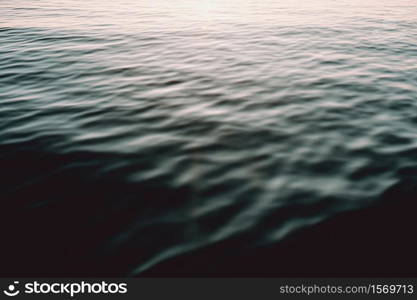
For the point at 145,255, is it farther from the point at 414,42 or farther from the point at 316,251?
the point at 414,42

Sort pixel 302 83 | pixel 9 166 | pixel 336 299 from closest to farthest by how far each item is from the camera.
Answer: pixel 336 299, pixel 9 166, pixel 302 83

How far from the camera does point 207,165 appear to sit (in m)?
4.75

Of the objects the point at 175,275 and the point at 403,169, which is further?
the point at 403,169

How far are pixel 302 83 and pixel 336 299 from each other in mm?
6285

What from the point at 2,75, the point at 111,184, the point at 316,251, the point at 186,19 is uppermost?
the point at 186,19

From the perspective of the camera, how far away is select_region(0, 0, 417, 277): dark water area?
129 inches

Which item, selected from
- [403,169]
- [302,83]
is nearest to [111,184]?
[403,169]

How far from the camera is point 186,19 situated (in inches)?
752

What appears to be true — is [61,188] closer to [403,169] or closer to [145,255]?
[145,255]

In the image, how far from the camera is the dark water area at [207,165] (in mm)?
3270

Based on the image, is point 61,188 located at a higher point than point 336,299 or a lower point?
higher

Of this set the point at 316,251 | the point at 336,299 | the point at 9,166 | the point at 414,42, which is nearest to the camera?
the point at 336,299

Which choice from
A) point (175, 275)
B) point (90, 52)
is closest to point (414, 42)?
point (90, 52)

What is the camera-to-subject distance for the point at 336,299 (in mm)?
3045
